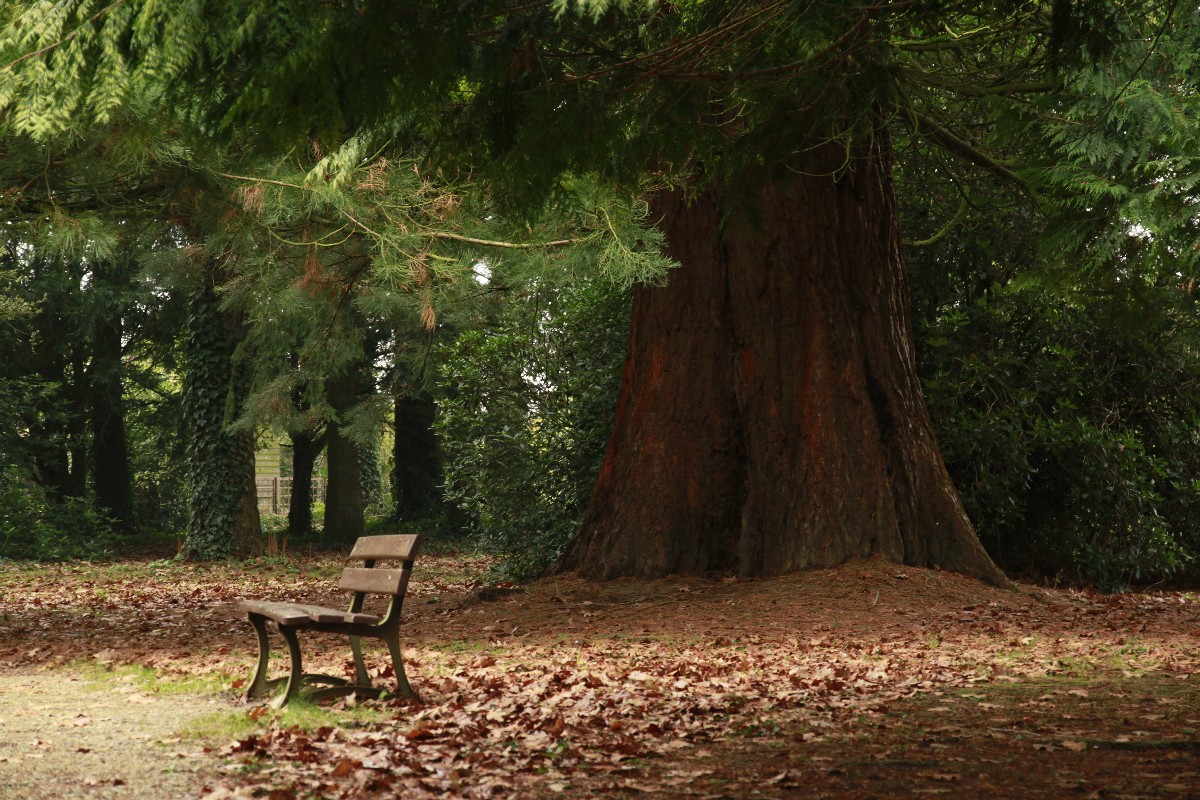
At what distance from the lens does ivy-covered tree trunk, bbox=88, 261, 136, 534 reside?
22375 mm

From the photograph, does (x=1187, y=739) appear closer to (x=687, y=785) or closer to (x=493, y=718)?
(x=687, y=785)

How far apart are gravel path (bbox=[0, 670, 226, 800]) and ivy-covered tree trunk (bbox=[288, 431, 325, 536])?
60.9 ft

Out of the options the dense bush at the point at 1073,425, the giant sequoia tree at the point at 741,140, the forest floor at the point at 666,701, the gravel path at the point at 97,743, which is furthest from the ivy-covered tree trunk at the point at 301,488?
the gravel path at the point at 97,743

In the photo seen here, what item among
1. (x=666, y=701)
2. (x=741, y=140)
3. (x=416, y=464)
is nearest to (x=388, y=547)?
(x=666, y=701)

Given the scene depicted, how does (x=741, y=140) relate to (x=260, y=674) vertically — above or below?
above

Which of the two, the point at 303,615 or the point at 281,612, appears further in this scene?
the point at 281,612

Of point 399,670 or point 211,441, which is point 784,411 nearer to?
point 399,670

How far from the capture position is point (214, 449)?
18078 millimetres

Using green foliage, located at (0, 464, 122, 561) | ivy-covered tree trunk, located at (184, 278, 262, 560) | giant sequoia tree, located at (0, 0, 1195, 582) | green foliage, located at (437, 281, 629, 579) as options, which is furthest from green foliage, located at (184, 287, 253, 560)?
giant sequoia tree, located at (0, 0, 1195, 582)

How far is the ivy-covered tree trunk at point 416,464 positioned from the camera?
24.9 metres

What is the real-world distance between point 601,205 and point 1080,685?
4.46 metres

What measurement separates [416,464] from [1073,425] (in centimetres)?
1620

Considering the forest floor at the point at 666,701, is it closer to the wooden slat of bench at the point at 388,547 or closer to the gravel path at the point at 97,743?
the gravel path at the point at 97,743

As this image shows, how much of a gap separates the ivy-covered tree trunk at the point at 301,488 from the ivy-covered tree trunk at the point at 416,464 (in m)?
2.00
